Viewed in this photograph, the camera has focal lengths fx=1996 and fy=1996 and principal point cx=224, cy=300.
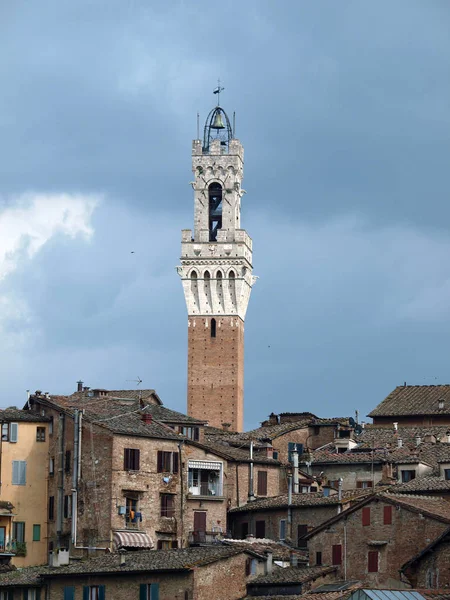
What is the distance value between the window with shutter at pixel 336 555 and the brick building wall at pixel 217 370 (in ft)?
237

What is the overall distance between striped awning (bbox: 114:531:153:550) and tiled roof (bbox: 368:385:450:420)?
33491 mm

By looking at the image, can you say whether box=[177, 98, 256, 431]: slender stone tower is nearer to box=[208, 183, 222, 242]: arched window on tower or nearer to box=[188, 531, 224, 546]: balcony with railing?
box=[208, 183, 222, 242]: arched window on tower

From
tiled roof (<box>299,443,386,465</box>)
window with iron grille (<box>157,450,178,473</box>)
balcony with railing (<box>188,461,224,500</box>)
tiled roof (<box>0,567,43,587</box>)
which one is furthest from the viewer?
tiled roof (<box>299,443,386,465</box>)

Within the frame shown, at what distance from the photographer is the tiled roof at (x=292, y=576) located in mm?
77250

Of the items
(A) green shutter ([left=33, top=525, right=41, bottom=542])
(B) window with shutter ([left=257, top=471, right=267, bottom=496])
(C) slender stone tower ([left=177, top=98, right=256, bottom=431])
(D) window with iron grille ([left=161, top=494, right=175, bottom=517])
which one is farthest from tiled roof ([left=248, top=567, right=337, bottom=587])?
(C) slender stone tower ([left=177, top=98, right=256, bottom=431])

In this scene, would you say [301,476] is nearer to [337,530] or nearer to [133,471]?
[133,471]

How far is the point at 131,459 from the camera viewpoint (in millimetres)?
90375

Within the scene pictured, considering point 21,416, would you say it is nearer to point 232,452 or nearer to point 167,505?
point 167,505

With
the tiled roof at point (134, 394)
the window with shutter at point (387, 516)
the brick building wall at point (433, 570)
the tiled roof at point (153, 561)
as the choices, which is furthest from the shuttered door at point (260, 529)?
the tiled roof at point (134, 394)

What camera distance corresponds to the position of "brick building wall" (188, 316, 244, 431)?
15262 cm

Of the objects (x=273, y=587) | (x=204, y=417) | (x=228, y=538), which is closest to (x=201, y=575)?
(x=273, y=587)

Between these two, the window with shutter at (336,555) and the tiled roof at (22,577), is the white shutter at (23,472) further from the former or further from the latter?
the window with shutter at (336,555)

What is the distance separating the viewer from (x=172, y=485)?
91.7 m

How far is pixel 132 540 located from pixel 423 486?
1302cm
